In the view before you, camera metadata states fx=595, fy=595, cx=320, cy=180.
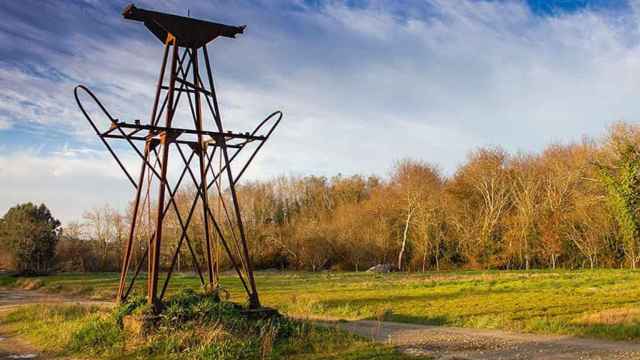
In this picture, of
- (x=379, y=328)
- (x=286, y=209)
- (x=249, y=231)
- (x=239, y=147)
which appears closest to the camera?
(x=239, y=147)

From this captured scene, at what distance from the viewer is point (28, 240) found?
2184 inches

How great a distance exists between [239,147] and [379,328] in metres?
5.97

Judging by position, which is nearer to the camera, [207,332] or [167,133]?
[207,332]

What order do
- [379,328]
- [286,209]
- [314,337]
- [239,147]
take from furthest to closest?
[286,209] < [379,328] < [239,147] < [314,337]

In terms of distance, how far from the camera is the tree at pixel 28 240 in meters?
55.2

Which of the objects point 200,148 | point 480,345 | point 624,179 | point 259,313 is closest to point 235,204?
point 200,148

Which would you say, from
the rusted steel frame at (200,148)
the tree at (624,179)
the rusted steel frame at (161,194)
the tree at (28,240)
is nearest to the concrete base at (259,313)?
the rusted steel frame at (200,148)

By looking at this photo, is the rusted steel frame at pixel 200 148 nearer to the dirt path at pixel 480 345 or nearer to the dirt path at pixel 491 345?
the dirt path at pixel 480 345

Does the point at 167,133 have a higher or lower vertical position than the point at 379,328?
higher

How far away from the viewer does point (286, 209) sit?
81.9 m

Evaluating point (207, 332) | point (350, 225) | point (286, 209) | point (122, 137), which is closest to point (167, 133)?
point (122, 137)

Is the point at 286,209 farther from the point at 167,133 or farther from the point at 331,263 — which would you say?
the point at 167,133

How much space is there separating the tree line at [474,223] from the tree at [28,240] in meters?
4.37

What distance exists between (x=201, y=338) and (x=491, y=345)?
6.19 m
